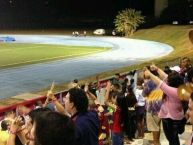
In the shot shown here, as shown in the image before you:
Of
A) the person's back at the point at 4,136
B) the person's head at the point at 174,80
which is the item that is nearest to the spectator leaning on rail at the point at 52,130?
the person's back at the point at 4,136

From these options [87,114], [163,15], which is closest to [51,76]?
[87,114]

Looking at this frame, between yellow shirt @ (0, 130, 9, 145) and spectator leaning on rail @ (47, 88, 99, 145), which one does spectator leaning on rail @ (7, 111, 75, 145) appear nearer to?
spectator leaning on rail @ (47, 88, 99, 145)

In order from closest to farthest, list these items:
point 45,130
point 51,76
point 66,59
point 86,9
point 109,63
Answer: point 45,130, point 51,76, point 109,63, point 66,59, point 86,9

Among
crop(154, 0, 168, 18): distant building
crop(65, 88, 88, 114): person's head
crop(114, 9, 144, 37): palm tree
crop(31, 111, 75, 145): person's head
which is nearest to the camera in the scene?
crop(31, 111, 75, 145): person's head

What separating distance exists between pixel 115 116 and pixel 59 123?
15.2 ft

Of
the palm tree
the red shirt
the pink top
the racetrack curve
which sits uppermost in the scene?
the pink top

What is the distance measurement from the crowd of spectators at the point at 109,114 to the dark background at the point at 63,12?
6636cm

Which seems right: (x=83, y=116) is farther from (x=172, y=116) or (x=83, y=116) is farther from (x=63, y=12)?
(x=63, y=12)

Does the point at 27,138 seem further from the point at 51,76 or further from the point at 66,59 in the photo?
the point at 66,59

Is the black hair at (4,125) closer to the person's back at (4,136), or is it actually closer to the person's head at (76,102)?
the person's back at (4,136)

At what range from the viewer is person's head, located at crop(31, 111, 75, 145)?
3336 millimetres

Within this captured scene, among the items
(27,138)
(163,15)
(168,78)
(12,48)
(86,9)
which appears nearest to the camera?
(27,138)

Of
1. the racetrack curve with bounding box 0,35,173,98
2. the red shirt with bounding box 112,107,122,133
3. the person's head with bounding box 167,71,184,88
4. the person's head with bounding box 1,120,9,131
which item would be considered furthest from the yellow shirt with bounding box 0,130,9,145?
the racetrack curve with bounding box 0,35,173,98

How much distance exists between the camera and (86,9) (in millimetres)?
84688
